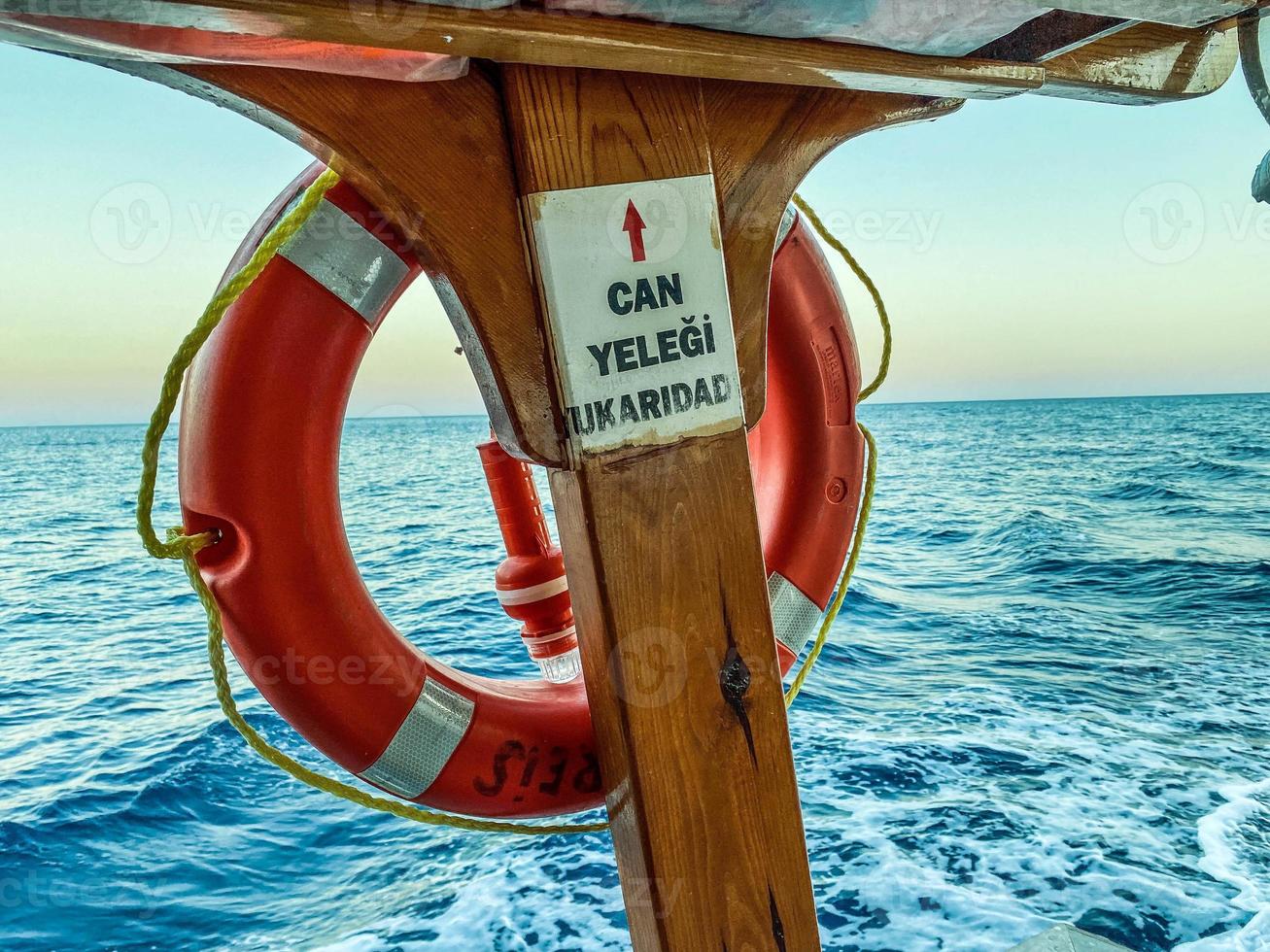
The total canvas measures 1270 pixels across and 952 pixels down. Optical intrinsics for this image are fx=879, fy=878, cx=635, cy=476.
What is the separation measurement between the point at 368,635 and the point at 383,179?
530mm

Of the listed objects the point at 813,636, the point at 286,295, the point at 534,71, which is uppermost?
the point at 534,71

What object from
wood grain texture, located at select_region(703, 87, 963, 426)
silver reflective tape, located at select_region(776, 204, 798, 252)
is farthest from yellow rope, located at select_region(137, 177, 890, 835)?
silver reflective tape, located at select_region(776, 204, 798, 252)

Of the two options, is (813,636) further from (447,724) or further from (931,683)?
(931,683)

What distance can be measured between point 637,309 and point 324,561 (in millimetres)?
469

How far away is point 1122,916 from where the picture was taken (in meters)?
2.27

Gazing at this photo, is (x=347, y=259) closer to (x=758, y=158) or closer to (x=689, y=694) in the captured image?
(x=758, y=158)

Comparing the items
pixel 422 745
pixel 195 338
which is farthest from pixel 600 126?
pixel 422 745

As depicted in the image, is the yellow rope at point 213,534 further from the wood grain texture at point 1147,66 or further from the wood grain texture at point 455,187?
the wood grain texture at point 1147,66

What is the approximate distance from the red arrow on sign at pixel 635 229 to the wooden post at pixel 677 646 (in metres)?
0.03

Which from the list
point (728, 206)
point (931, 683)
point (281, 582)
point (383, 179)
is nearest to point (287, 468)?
point (281, 582)

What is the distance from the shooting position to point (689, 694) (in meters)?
0.79

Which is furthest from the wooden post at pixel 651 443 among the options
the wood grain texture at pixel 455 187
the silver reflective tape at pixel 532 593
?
the silver reflective tape at pixel 532 593

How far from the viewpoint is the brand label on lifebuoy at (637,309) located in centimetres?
70

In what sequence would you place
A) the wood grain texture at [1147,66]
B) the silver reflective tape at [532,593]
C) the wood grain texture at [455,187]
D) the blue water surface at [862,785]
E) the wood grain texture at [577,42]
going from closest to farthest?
the wood grain texture at [577,42] < the wood grain texture at [455,187] < the wood grain texture at [1147,66] < the silver reflective tape at [532,593] < the blue water surface at [862,785]
